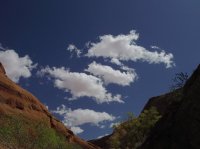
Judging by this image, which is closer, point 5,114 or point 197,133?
point 197,133

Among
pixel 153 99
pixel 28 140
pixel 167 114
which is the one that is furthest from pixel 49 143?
pixel 153 99

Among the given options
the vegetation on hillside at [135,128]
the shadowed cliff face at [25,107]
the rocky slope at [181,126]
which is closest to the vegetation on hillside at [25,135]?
the shadowed cliff face at [25,107]

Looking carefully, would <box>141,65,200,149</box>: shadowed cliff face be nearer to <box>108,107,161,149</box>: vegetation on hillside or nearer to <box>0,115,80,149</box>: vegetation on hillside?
<box>0,115,80,149</box>: vegetation on hillside

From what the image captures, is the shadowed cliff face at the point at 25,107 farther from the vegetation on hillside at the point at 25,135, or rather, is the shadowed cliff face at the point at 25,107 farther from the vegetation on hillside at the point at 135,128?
the vegetation on hillside at the point at 135,128

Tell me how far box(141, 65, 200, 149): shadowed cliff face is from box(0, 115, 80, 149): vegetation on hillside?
3834cm

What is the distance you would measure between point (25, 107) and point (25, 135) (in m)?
18.1

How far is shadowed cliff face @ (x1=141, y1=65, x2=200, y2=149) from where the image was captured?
16.3 metres

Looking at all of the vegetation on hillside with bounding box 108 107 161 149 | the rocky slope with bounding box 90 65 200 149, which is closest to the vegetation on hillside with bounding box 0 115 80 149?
the vegetation on hillside with bounding box 108 107 161 149

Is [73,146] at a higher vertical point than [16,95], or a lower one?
lower

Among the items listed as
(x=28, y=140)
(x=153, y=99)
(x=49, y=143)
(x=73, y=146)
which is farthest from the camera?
(x=153, y=99)

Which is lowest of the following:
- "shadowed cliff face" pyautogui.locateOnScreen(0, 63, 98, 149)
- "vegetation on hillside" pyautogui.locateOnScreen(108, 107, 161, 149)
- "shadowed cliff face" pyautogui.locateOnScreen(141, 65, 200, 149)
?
"shadowed cliff face" pyautogui.locateOnScreen(141, 65, 200, 149)

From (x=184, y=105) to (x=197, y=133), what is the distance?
63.2 inches

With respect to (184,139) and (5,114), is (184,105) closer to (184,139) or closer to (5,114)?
(184,139)

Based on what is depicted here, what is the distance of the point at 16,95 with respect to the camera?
84.8 meters
